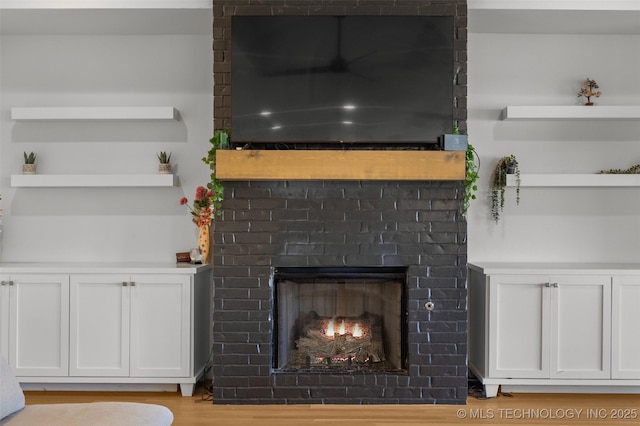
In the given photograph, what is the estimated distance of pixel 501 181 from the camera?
134 inches

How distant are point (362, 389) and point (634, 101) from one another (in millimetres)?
2795

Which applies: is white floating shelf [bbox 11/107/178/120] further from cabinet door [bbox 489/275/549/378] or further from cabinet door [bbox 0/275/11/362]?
cabinet door [bbox 489/275/549/378]

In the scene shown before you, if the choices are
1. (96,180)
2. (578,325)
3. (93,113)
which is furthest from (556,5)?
(96,180)

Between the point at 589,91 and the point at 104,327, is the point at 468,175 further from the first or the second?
the point at 104,327

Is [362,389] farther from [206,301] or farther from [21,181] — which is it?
[21,181]

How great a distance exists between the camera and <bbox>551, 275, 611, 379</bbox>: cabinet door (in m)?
2.98

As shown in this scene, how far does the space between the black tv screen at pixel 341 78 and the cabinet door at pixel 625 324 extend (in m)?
1.49

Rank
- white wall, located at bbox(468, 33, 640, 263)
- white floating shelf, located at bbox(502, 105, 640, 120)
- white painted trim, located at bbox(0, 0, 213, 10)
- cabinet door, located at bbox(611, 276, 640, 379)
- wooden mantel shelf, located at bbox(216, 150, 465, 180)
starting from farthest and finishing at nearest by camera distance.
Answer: white wall, located at bbox(468, 33, 640, 263)
white floating shelf, located at bbox(502, 105, 640, 120)
white painted trim, located at bbox(0, 0, 213, 10)
cabinet door, located at bbox(611, 276, 640, 379)
wooden mantel shelf, located at bbox(216, 150, 465, 180)

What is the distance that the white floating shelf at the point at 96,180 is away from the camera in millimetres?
3346

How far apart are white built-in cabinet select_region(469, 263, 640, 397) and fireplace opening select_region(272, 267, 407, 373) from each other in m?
0.59

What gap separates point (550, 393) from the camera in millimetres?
3137

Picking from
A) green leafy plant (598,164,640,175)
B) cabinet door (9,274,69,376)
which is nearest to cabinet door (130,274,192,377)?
cabinet door (9,274,69,376)

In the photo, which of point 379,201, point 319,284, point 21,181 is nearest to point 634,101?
point 379,201

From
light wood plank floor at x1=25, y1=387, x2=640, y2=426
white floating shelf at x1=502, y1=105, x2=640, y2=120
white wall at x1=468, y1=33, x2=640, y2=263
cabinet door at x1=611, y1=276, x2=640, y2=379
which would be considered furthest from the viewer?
white wall at x1=468, y1=33, x2=640, y2=263
